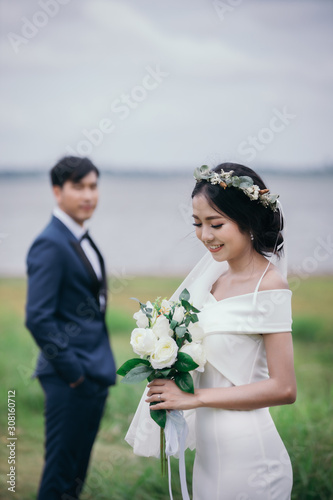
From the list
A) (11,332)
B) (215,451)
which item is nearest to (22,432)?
(11,332)

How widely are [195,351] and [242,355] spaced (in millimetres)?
205

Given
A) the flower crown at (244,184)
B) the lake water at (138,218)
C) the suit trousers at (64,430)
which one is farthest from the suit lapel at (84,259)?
the lake water at (138,218)

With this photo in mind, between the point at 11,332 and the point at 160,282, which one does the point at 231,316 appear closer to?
the point at 11,332

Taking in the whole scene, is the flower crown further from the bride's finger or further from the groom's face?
the groom's face

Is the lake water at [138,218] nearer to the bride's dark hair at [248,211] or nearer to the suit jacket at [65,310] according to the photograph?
the suit jacket at [65,310]

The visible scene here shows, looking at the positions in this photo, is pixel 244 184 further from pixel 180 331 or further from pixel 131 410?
pixel 131 410

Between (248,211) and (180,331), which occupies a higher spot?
(248,211)

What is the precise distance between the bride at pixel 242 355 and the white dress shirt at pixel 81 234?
1.42 meters

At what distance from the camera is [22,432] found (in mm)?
5059

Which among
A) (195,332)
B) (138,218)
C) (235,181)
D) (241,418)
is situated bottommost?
(241,418)

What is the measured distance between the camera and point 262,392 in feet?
6.57

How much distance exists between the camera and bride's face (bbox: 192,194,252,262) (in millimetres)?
2094

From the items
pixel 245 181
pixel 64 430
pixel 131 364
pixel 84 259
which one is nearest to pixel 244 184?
pixel 245 181

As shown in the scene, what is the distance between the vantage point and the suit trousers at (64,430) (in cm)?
326
